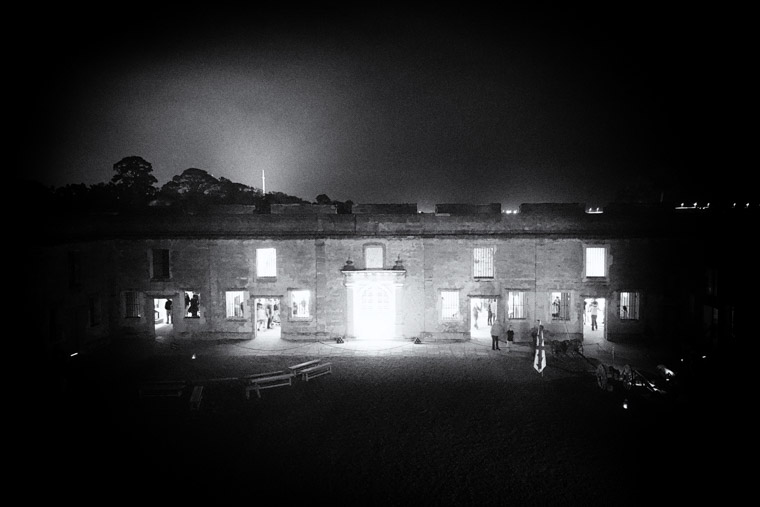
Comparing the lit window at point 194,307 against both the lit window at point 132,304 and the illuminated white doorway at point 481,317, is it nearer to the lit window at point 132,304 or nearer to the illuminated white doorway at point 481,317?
the lit window at point 132,304

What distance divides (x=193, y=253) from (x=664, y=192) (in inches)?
2125

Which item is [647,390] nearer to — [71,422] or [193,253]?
[71,422]

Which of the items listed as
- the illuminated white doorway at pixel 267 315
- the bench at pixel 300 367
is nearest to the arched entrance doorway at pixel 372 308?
the illuminated white doorway at pixel 267 315

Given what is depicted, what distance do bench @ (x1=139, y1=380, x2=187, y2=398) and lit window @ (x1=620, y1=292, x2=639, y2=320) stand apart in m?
21.5

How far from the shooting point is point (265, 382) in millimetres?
17078

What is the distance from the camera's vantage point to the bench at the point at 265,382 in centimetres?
1577

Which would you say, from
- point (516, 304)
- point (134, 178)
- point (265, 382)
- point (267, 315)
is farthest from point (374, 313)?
point (134, 178)

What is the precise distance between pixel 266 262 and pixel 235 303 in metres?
2.93

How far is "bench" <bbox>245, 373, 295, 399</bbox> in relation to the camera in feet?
51.7

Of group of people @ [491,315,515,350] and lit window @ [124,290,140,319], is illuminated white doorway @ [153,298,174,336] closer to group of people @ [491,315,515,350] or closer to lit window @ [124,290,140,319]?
lit window @ [124,290,140,319]

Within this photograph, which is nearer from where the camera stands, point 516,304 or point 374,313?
point 516,304

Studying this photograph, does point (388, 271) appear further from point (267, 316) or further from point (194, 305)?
point (194, 305)

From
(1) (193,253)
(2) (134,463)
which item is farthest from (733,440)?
(1) (193,253)

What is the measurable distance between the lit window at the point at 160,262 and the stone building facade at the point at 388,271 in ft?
0.18
